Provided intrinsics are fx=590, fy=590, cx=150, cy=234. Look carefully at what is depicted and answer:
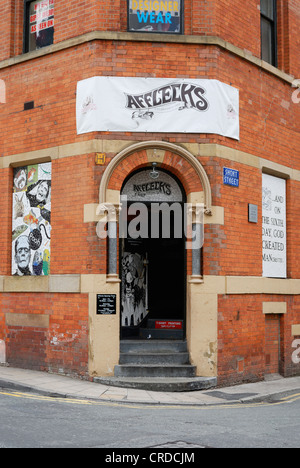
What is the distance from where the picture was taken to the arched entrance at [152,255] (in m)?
11.8

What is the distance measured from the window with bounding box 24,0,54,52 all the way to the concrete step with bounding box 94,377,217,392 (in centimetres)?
715

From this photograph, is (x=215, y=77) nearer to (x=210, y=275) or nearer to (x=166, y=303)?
(x=210, y=275)

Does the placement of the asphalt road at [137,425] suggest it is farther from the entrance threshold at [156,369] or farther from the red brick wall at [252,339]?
the red brick wall at [252,339]

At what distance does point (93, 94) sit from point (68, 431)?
665 centimetres

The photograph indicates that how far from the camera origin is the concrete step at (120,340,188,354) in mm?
11440

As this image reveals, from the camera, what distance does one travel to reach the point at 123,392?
10047 mm

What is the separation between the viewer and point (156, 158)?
451 inches

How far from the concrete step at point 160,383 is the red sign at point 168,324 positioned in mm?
1336

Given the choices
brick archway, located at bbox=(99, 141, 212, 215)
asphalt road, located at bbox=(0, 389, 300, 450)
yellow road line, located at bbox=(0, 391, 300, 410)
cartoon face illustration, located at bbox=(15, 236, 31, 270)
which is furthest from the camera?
cartoon face illustration, located at bbox=(15, 236, 31, 270)

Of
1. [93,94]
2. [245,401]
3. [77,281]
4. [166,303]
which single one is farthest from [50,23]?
[245,401]

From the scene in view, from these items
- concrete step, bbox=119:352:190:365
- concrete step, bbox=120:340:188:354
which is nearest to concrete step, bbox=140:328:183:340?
concrete step, bbox=120:340:188:354

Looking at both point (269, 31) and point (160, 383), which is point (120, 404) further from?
point (269, 31)

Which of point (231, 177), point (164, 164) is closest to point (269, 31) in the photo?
point (231, 177)

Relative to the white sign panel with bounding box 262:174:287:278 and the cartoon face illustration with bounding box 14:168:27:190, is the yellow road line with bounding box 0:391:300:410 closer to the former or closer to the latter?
the white sign panel with bounding box 262:174:287:278
